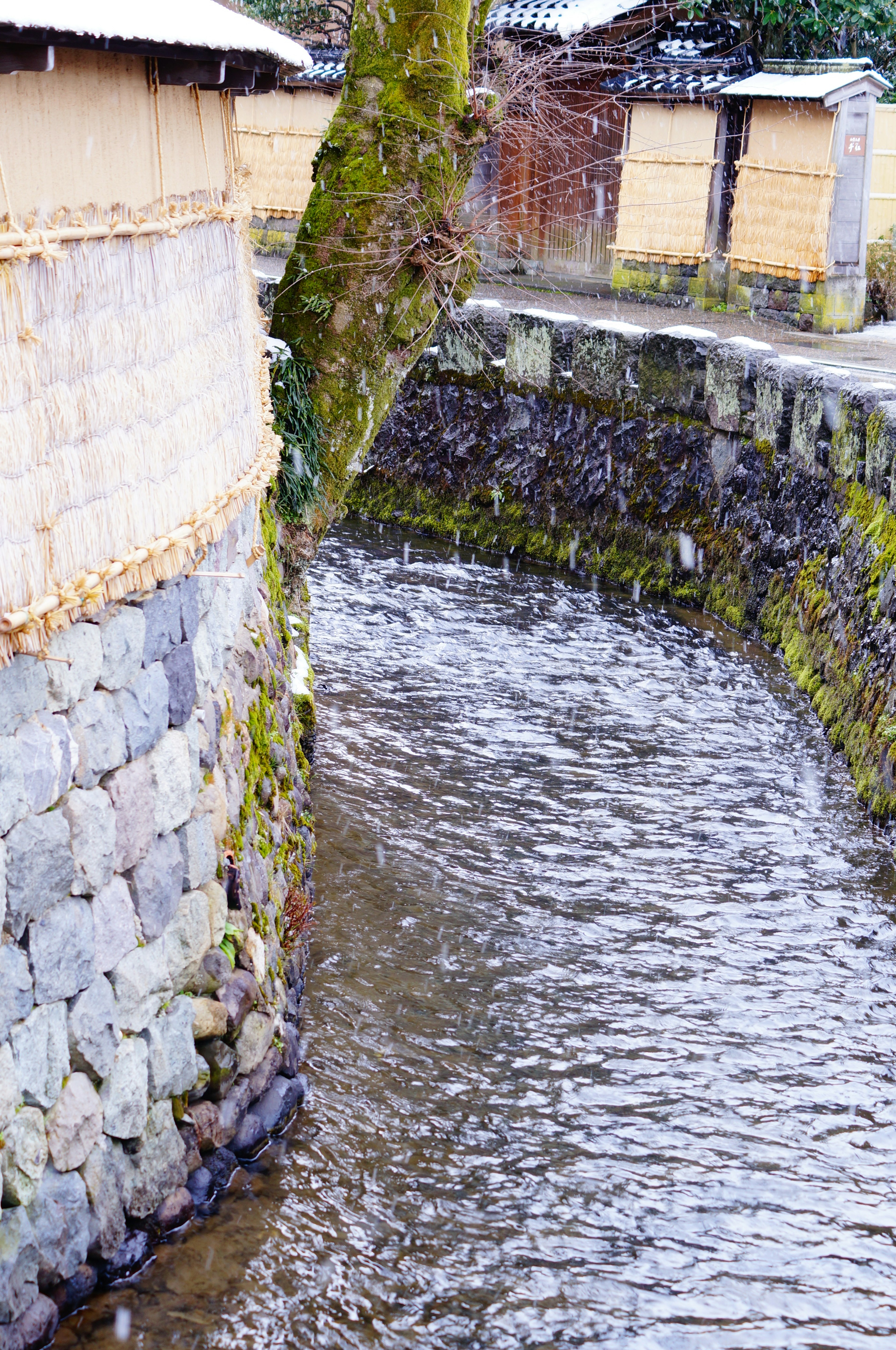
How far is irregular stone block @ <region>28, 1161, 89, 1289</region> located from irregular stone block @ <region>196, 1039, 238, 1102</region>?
0.77 metres

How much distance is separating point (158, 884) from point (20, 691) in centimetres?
112

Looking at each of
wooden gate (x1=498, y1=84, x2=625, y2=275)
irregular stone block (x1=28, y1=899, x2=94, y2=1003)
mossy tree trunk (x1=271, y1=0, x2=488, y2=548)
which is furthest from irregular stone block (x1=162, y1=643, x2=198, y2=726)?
wooden gate (x1=498, y1=84, x2=625, y2=275)

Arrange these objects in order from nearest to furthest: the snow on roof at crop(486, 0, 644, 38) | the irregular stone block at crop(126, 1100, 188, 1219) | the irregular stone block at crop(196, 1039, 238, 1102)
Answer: the irregular stone block at crop(126, 1100, 188, 1219), the irregular stone block at crop(196, 1039, 238, 1102), the snow on roof at crop(486, 0, 644, 38)

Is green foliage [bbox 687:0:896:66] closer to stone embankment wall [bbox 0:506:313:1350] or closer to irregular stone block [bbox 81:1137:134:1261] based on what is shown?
stone embankment wall [bbox 0:506:313:1350]

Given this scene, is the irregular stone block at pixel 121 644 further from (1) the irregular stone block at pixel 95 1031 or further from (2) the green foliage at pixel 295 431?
(2) the green foliage at pixel 295 431

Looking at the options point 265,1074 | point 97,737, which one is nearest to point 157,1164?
point 265,1074

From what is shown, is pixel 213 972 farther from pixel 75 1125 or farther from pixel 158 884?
pixel 75 1125

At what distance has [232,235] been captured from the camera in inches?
233

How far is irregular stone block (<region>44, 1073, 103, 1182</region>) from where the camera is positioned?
3.96 meters

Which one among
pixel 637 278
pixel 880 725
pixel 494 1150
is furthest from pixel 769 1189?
pixel 637 278

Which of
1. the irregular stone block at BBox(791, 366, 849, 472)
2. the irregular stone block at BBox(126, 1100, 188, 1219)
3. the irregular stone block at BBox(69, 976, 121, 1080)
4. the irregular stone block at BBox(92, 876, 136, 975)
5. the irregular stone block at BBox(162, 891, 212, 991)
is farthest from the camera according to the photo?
the irregular stone block at BBox(791, 366, 849, 472)

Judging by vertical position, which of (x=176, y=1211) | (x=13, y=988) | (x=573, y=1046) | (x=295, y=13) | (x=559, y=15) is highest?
(x=295, y=13)

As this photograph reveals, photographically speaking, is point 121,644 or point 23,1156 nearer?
point 23,1156

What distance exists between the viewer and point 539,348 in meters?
13.8
